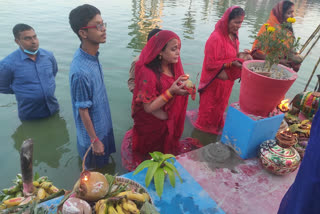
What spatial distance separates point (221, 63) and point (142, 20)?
9.48 m

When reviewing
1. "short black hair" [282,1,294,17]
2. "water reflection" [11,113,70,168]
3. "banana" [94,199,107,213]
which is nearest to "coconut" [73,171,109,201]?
"banana" [94,199,107,213]

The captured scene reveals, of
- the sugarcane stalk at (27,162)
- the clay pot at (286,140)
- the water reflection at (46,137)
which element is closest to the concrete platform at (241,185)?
the clay pot at (286,140)

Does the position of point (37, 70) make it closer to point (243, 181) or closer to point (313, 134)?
point (243, 181)

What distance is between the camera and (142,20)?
37.6 ft

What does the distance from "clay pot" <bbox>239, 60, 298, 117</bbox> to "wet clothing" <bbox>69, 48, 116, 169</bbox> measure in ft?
4.71

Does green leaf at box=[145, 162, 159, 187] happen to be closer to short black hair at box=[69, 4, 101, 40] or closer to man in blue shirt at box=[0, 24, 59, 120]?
short black hair at box=[69, 4, 101, 40]

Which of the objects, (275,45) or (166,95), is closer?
(275,45)

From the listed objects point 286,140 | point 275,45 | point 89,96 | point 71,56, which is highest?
point 275,45

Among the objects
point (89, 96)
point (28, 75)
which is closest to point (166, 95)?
point (89, 96)

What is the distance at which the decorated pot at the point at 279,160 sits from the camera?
180 centimetres

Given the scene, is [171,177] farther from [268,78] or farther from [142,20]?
[142,20]

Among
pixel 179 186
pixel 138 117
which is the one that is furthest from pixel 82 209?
pixel 138 117

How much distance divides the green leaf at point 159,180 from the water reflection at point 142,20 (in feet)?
21.8

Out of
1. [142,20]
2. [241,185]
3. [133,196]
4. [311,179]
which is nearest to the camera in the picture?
[311,179]
